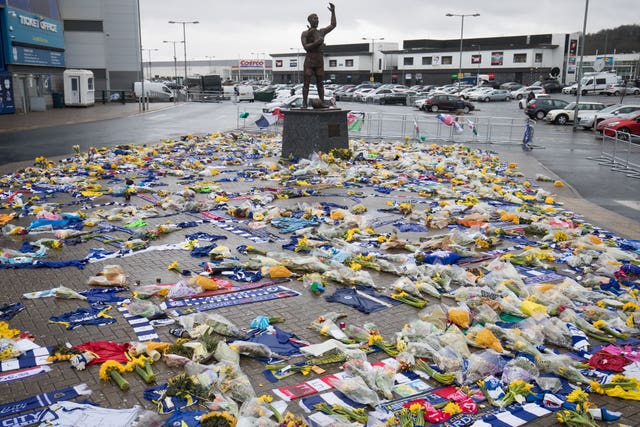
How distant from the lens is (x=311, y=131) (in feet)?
57.3

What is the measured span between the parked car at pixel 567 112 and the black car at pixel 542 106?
2068 mm

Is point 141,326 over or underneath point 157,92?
underneath

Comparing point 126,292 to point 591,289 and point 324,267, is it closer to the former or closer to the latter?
point 324,267

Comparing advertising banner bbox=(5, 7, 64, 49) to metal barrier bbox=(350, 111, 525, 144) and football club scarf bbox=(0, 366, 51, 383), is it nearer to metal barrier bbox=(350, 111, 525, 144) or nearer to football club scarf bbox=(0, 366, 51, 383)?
metal barrier bbox=(350, 111, 525, 144)

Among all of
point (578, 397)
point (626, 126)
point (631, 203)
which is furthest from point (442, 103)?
point (578, 397)

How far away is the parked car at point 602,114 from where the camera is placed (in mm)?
31350

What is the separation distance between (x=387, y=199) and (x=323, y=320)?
679 cm

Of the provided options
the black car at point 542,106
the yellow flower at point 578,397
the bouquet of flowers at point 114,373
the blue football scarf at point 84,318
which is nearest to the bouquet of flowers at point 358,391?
the yellow flower at point 578,397

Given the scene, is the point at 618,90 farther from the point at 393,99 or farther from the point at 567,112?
the point at 567,112

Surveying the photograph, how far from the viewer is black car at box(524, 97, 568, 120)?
127 ft

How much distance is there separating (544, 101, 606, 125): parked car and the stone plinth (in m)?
23.3

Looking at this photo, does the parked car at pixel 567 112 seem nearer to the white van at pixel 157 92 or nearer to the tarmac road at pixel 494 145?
the tarmac road at pixel 494 145

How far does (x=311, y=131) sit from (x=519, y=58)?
78185mm

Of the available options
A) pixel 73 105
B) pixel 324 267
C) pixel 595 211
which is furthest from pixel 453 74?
pixel 324 267
